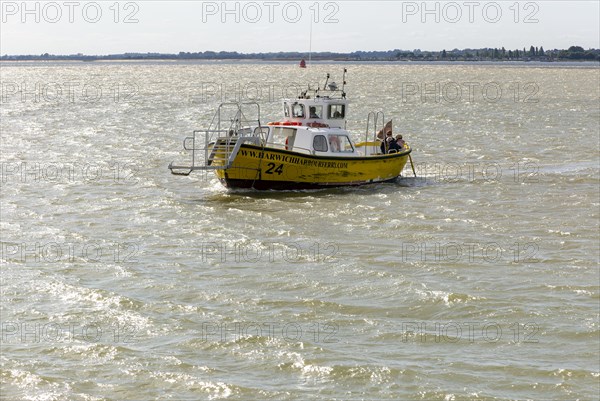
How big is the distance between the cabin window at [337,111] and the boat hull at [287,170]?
225cm

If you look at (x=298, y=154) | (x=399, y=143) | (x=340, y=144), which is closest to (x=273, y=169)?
(x=298, y=154)

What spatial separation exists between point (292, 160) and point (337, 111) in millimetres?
3646

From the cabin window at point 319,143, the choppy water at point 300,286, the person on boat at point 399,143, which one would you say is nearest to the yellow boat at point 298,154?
the cabin window at point 319,143

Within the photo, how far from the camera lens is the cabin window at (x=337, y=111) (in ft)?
104

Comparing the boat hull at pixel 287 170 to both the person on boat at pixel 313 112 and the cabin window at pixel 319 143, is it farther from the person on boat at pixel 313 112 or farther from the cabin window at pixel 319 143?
the person on boat at pixel 313 112

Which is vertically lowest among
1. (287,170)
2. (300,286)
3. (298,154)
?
(300,286)

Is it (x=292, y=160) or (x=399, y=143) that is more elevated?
(x=399, y=143)

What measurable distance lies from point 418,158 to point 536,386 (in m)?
25.9

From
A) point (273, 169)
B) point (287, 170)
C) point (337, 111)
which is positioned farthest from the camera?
point (337, 111)

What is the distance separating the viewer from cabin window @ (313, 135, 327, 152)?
29797 mm

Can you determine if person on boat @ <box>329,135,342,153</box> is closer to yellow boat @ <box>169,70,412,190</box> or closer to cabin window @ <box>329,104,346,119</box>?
yellow boat @ <box>169,70,412,190</box>

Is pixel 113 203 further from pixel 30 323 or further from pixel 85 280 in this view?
pixel 30 323

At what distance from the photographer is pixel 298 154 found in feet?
94.5

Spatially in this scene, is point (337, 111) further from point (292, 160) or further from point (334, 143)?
point (292, 160)
